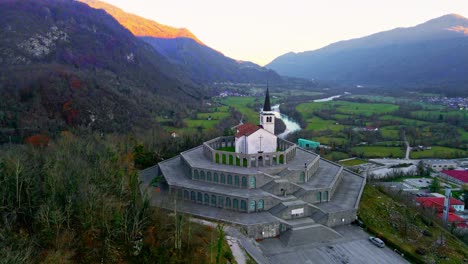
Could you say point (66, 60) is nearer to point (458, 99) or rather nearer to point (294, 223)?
point (294, 223)

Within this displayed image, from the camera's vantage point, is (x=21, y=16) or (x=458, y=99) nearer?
(x=21, y=16)

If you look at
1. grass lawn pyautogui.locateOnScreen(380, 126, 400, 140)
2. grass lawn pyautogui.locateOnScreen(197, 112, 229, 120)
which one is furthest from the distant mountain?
grass lawn pyautogui.locateOnScreen(380, 126, 400, 140)

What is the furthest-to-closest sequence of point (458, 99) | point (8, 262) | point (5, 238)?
point (458, 99) → point (5, 238) → point (8, 262)

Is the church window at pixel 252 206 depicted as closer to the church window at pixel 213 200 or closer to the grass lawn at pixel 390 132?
the church window at pixel 213 200

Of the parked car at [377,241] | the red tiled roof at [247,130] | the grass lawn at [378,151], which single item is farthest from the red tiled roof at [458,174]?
the red tiled roof at [247,130]

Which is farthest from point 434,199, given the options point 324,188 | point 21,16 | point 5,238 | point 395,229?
point 21,16

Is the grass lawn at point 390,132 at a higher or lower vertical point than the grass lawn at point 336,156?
higher

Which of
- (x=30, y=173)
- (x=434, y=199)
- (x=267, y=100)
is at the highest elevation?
(x=267, y=100)

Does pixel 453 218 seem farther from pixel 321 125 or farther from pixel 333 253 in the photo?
pixel 321 125
